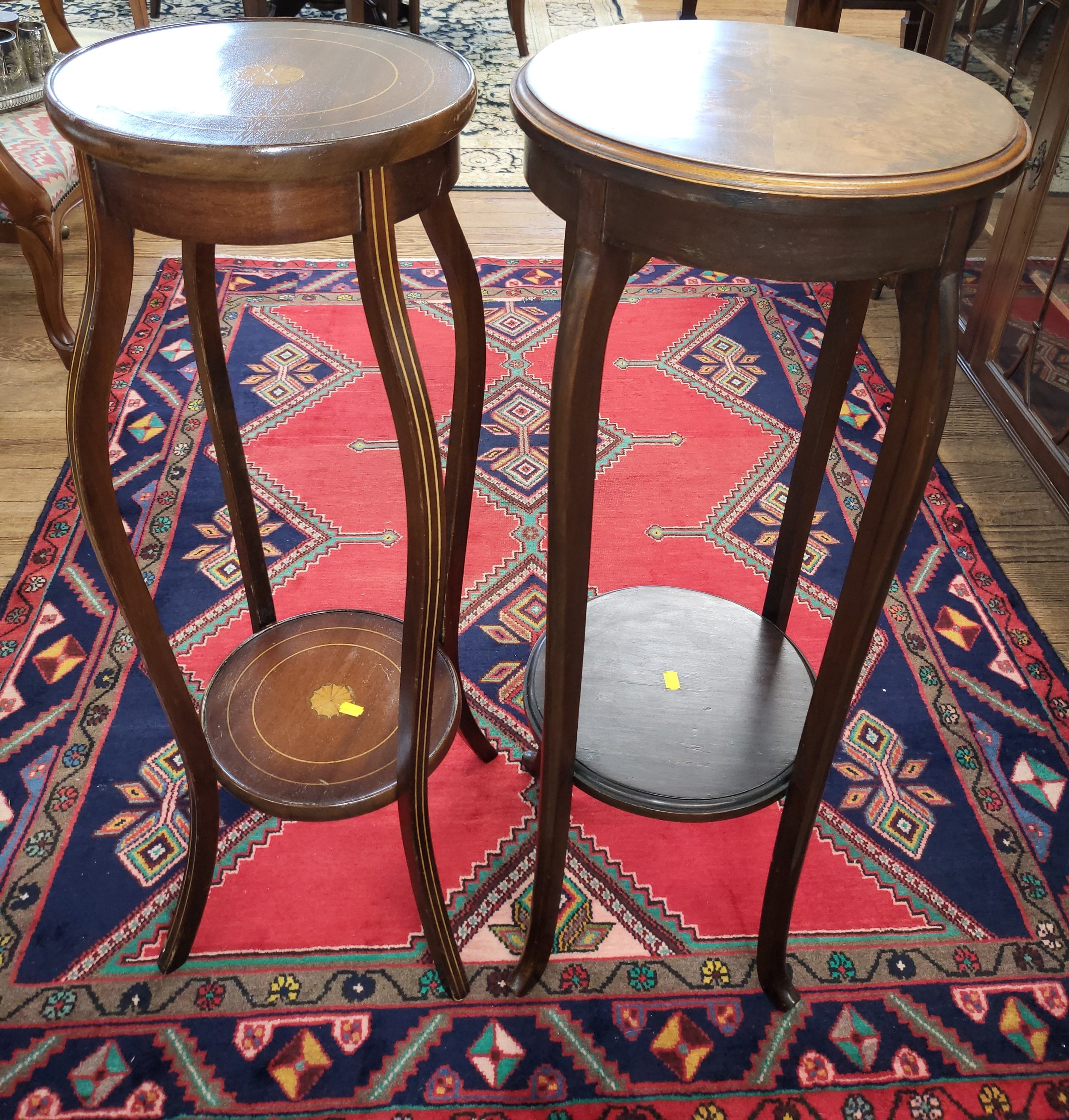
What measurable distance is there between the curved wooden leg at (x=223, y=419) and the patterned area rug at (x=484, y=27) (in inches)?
110

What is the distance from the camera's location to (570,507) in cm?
108

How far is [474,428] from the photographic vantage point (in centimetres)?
140

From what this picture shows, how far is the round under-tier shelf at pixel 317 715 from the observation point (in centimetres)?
136

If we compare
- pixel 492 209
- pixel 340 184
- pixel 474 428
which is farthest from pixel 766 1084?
pixel 492 209

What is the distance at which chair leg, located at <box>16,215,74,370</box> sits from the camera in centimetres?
253

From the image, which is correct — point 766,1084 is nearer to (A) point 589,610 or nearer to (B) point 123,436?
(A) point 589,610

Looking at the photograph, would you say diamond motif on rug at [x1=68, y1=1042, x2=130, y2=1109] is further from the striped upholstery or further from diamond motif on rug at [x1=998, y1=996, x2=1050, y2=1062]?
the striped upholstery

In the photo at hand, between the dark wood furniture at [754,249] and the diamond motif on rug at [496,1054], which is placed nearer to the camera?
the dark wood furniture at [754,249]

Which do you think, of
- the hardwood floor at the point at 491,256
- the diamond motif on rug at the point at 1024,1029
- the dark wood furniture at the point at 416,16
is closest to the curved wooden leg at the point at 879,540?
the diamond motif on rug at the point at 1024,1029

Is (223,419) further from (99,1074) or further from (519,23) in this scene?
(519,23)

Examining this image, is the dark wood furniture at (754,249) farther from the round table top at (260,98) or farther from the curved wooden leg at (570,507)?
the round table top at (260,98)

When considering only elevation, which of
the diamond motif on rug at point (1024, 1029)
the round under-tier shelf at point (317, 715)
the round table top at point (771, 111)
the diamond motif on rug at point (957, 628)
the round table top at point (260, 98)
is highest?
the round table top at point (771, 111)

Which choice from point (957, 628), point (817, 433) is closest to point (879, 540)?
point (817, 433)

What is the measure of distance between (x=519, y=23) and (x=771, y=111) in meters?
4.38
